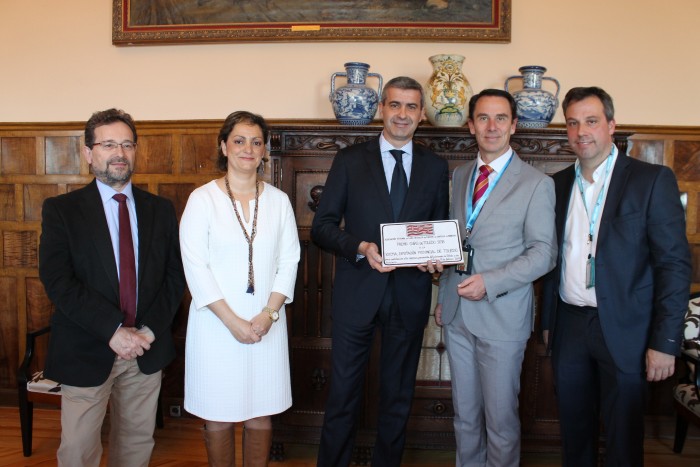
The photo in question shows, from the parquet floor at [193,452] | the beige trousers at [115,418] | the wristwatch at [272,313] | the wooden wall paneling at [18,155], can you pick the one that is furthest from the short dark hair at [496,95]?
the wooden wall paneling at [18,155]

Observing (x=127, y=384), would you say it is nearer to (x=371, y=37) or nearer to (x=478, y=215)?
(x=478, y=215)

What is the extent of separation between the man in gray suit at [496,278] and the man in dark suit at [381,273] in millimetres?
178

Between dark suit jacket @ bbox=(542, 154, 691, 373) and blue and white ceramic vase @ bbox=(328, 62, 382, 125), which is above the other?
blue and white ceramic vase @ bbox=(328, 62, 382, 125)

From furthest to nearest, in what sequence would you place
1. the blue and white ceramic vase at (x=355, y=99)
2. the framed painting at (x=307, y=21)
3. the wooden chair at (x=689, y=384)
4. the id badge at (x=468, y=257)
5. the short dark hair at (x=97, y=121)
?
the framed painting at (x=307, y=21)
the blue and white ceramic vase at (x=355, y=99)
the wooden chair at (x=689, y=384)
the id badge at (x=468, y=257)
the short dark hair at (x=97, y=121)

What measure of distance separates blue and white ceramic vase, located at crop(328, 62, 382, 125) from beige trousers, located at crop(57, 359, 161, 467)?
154 centimetres

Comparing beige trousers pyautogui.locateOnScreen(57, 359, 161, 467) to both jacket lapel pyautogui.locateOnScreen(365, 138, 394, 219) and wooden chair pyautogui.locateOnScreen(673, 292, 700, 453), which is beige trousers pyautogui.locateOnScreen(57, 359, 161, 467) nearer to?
jacket lapel pyautogui.locateOnScreen(365, 138, 394, 219)

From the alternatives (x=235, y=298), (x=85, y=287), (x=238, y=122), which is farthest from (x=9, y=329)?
(x=238, y=122)

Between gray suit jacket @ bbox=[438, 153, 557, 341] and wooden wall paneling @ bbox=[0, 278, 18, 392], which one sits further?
wooden wall paneling @ bbox=[0, 278, 18, 392]

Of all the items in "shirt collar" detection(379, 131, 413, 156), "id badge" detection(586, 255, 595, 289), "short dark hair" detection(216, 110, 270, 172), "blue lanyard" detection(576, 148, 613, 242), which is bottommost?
"id badge" detection(586, 255, 595, 289)

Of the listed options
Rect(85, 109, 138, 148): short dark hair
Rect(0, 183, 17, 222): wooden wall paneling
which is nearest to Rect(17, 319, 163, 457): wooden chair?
Rect(0, 183, 17, 222): wooden wall paneling

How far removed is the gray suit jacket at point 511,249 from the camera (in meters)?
2.19

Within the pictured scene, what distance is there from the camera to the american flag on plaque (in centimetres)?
225

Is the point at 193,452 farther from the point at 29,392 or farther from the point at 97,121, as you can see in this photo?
the point at 97,121

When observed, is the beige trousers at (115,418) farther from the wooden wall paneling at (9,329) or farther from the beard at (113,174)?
the wooden wall paneling at (9,329)
